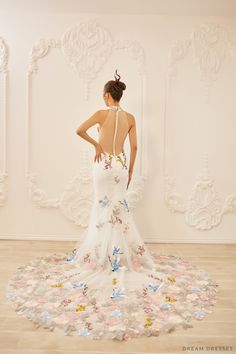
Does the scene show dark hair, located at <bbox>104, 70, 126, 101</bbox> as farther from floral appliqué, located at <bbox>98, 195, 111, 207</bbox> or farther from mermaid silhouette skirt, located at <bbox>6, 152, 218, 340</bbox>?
floral appliqué, located at <bbox>98, 195, 111, 207</bbox>

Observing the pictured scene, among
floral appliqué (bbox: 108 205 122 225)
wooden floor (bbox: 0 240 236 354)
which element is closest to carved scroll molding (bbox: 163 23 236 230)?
floral appliqué (bbox: 108 205 122 225)

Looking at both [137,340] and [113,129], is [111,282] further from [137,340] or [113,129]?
[113,129]

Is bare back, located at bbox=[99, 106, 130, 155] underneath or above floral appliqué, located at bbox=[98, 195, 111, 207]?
above

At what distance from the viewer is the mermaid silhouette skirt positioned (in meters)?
2.55

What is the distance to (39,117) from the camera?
4746mm

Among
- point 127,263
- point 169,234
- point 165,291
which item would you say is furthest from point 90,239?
point 169,234

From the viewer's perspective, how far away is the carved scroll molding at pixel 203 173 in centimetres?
468

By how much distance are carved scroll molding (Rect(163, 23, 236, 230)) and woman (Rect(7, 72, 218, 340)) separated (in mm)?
915

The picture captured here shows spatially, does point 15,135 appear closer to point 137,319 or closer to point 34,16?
point 34,16

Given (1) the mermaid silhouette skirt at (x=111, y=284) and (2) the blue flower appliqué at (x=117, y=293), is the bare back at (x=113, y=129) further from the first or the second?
(2) the blue flower appliqué at (x=117, y=293)

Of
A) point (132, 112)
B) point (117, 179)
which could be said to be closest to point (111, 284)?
point (117, 179)

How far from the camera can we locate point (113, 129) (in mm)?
3561

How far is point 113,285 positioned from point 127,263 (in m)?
0.36

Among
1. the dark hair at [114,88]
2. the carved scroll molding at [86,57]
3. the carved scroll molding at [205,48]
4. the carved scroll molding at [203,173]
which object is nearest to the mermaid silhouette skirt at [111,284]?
the dark hair at [114,88]
